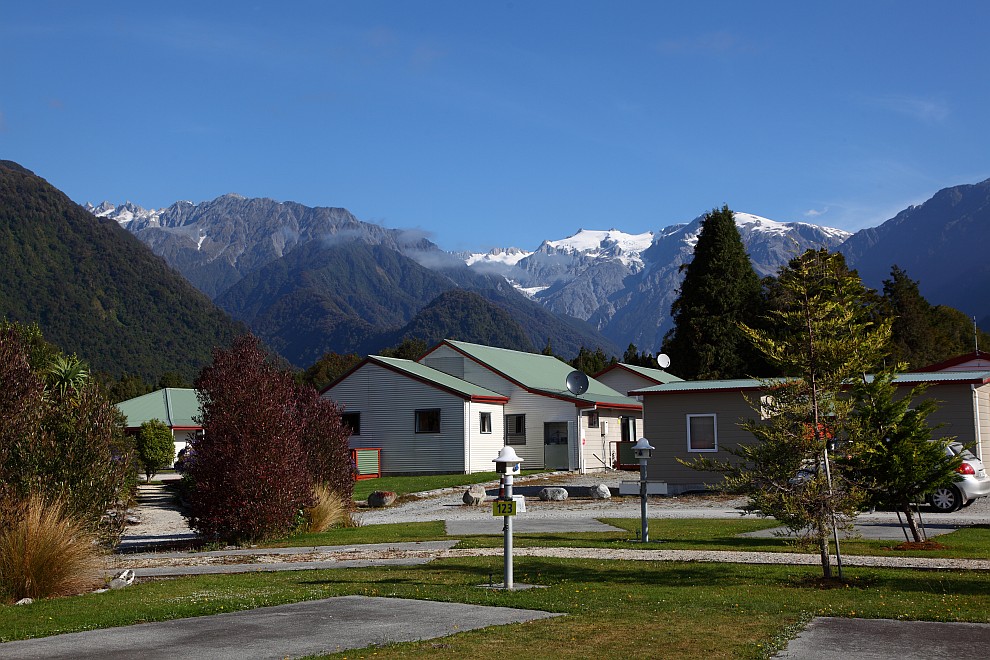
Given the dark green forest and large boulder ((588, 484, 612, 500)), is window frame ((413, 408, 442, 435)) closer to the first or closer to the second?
large boulder ((588, 484, 612, 500))

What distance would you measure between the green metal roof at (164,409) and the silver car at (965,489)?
153 feet

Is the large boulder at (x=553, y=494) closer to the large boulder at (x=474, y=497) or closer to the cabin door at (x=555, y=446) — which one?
the large boulder at (x=474, y=497)

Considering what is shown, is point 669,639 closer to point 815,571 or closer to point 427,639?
point 427,639

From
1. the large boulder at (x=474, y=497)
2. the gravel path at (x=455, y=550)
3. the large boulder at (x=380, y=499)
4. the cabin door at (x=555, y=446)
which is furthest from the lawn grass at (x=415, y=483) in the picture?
the large boulder at (x=474, y=497)

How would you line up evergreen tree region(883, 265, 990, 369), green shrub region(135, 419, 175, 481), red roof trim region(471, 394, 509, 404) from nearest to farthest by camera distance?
red roof trim region(471, 394, 509, 404)
green shrub region(135, 419, 175, 481)
evergreen tree region(883, 265, 990, 369)

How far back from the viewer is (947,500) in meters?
21.9

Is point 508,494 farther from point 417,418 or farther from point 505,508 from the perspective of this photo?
point 417,418

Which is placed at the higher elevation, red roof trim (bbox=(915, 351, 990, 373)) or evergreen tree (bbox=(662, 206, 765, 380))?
evergreen tree (bbox=(662, 206, 765, 380))

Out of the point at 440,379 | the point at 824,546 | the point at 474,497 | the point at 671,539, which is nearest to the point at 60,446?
the point at 671,539

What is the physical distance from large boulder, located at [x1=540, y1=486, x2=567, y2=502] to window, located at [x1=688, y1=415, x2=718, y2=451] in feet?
13.2

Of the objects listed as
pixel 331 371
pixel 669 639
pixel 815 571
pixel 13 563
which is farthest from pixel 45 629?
pixel 331 371

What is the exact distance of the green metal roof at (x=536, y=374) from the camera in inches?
1801

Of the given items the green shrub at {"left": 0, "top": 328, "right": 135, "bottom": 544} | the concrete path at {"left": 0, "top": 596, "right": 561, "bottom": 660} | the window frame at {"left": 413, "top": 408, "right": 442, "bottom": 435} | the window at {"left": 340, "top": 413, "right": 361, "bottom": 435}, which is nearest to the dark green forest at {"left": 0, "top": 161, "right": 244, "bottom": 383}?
the window at {"left": 340, "top": 413, "right": 361, "bottom": 435}

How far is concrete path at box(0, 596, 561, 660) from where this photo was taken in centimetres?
804
